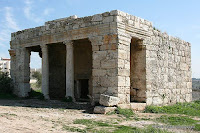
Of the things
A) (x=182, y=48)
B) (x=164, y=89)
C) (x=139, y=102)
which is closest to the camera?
(x=139, y=102)

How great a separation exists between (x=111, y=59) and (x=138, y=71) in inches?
86.7

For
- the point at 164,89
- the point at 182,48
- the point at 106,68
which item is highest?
the point at 182,48

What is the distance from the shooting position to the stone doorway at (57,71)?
15609 mm

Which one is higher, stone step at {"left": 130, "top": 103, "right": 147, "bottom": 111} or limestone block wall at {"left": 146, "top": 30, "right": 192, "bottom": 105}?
limestone block wall at {"left": 146, "top": 30, "right": 192, "bottom": 105}

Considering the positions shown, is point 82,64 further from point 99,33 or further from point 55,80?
point 99,33

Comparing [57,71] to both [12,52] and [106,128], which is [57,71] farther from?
[106,128]

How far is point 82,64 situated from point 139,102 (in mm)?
5049

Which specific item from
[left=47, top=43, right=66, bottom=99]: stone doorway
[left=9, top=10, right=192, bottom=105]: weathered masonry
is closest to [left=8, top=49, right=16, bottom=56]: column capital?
[left=9, top=10, right=192, bottom=105]: weathered masonry

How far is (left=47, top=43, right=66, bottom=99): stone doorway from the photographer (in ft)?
51.2

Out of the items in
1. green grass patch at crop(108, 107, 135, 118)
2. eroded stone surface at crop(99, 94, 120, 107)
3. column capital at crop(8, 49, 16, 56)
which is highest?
column capital at crop(8, 49, 16, 56)

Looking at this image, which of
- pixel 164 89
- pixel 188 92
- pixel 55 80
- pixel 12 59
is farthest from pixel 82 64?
pixel 188 92

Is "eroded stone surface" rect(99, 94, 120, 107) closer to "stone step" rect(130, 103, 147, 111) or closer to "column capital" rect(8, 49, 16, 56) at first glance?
"stone step" rect(130, 103, 147, 111)

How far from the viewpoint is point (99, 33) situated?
1046 centimetres

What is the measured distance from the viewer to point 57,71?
15.9m
